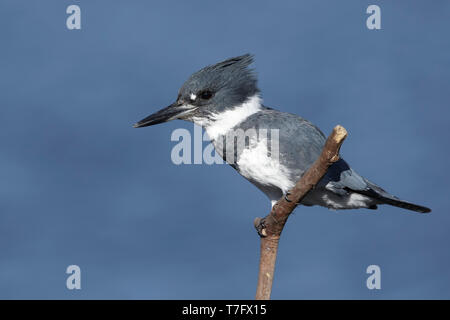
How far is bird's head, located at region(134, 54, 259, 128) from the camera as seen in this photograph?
4711mm

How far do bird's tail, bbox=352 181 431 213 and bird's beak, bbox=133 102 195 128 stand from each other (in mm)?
1513

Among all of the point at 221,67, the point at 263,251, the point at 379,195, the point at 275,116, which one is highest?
the point at 221,67

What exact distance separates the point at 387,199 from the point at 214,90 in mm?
1626

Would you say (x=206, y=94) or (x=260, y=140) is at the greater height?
(x=206, y=94)

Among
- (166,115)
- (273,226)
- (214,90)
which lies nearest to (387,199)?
(273,226)

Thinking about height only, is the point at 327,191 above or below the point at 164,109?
below

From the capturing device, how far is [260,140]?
4.38 metres

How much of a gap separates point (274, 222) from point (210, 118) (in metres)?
1.01

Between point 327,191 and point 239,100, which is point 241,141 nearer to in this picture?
point 239,100

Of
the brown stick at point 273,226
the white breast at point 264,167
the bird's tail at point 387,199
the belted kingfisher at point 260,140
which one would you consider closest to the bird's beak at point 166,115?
the belted kingfisher at point 260,140

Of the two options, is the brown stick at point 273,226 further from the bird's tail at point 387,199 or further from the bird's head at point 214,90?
the bird's head at point 214,90

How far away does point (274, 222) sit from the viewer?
4.33 metres

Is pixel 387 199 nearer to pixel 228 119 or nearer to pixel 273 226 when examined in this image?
pixel 273 226

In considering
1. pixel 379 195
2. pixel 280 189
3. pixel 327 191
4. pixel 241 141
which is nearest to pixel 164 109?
pixel 241 141
